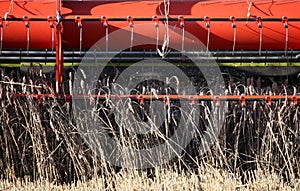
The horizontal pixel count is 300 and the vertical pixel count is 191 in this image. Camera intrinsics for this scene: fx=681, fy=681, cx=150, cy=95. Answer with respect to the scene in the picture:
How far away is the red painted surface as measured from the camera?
4.81 m

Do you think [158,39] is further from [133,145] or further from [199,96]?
[133,145]

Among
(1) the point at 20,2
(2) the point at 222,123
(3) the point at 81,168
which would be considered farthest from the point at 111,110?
(1) the point at 20,2

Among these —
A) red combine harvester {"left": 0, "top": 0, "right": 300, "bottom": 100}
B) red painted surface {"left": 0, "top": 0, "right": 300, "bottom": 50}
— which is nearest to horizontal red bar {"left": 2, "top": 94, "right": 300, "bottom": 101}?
red combine harvester {"left": 0, "top": 0, "right": 300, "bottom": 100}

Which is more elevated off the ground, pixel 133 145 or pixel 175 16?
pixel 175 16

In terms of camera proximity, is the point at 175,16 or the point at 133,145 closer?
the point at 133,145

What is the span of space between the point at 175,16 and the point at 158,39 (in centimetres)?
20

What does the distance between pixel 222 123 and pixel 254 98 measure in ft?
0.98

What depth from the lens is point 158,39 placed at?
482 cm

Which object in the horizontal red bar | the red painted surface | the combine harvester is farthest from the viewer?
the red painted surface

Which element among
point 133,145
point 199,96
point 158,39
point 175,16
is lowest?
point 133,145

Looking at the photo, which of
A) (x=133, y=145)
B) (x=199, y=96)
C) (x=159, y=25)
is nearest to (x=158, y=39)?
(x=159, y=25)

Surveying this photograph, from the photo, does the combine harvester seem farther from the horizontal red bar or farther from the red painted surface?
the horizontal red bar

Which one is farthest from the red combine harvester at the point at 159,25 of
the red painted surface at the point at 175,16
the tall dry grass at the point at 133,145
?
the tall dry grass at the point at 133,145

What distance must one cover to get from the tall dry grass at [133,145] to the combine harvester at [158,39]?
15 centimetres
